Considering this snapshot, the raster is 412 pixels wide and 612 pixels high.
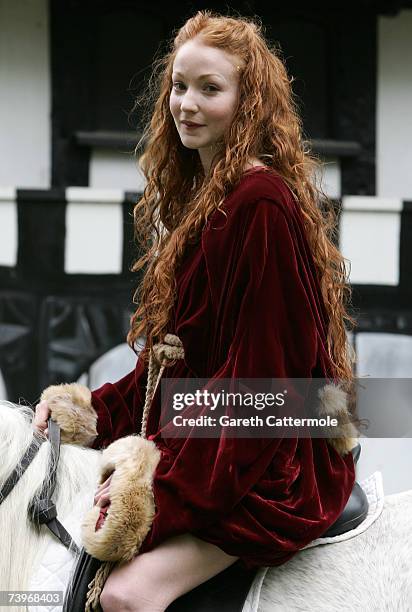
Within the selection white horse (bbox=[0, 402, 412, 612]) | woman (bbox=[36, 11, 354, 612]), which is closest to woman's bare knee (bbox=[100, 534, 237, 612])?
woman (bbox=[36, 11, 354, 612])

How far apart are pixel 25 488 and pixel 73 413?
0.32 meters

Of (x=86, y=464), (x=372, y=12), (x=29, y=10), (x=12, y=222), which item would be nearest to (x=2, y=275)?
(x=12, y=222)

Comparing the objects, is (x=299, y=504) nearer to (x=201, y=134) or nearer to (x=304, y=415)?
(x=304, y=415)

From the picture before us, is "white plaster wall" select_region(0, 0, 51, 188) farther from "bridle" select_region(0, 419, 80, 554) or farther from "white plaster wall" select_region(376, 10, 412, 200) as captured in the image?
"bridle" select_region(0, 419, 80, 554)

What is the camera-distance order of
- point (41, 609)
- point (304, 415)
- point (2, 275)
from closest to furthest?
1. point (41, 609)
2. point (304, 415)
3. point (2, 275)

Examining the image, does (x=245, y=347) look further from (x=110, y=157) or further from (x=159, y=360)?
(x=110, y=157)

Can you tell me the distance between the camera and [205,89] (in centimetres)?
214

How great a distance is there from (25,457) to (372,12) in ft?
16.4

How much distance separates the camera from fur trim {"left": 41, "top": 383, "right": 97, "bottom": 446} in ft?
7.68

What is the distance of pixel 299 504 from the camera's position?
2.03m

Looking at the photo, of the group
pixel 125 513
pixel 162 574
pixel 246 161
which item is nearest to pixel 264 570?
pixel 162 574

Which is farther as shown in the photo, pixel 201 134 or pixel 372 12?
pixel 372 12

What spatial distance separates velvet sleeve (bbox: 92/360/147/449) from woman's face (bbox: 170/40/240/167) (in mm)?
652

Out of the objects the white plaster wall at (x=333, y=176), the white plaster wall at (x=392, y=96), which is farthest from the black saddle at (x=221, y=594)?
the white plaster wall at (x=392, y=96)
